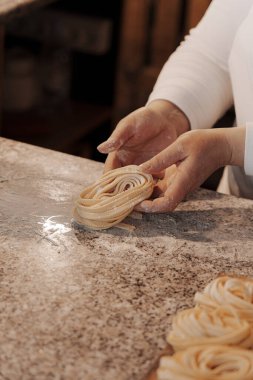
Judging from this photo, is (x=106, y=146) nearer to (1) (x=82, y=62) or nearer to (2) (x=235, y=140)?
(2) (x=235, y=140)

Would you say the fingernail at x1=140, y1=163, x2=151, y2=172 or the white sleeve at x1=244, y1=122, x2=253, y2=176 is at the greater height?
the white sleeve at x1=244, y1=122, x2=253, y2=176

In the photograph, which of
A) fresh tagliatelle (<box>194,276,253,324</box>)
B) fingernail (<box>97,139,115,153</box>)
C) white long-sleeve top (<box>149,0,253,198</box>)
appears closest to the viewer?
fresh tagliatelle (<box>194,276,253,324</box>)

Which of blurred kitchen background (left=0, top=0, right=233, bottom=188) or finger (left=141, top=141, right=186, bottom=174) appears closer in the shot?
finger (left=141, top=141, right=186, bottom=174)

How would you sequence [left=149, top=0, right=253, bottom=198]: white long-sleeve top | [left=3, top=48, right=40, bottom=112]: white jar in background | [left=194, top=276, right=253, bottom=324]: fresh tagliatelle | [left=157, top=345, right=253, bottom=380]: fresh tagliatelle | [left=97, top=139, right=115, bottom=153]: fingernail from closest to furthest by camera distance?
[left=157, top=345, right=253, bottom=380]: fresh tagliatelle
[left=194, top=276, right=253, bottom=324]: fresh tagliatelle
[left=97, top=139, right=115, bottom=153]: fingernail
[left=149, top=0, right=253, bottom=198]: white long-sleeve top
[left=3, top=48, right=40, bottom=112]: white jar in background

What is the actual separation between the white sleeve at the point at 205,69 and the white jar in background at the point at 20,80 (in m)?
1.39

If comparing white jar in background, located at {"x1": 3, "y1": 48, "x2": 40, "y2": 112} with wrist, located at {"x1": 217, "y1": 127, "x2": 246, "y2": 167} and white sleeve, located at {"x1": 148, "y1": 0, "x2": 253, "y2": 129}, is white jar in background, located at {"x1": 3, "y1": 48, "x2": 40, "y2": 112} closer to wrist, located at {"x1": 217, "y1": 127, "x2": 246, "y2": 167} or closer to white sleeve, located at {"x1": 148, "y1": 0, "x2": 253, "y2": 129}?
white sleeve, located at {"x1": 148, "y1": 0, "x2": 253, "y2": 129}

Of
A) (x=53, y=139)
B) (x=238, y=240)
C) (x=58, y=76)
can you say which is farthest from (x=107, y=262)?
(x=58, y=76)

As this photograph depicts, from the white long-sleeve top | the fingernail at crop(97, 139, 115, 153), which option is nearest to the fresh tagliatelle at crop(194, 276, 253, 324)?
the fingernail at crop(97, 139, 115, 153)

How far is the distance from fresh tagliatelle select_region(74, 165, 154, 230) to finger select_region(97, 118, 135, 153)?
0.18 ft

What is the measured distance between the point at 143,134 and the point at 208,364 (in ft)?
2.31

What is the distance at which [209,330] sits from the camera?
1.17m

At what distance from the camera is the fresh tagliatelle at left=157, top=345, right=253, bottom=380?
108 centimetres

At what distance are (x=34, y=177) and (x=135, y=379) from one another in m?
0.67

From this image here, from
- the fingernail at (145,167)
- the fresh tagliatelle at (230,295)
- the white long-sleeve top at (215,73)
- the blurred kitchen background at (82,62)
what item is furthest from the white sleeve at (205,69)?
the blurred kitchen background at (82,62)
